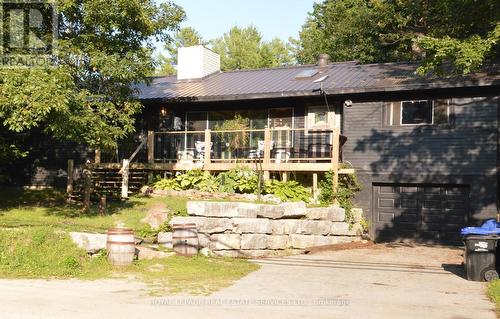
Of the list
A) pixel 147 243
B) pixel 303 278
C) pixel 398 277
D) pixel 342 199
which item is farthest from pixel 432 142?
pixel 147 243

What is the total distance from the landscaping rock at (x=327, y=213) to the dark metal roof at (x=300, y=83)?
3.95m

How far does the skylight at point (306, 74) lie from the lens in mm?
20389

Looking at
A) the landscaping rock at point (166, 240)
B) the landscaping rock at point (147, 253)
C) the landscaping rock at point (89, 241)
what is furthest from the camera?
the landscaping rock at point (166, 240)

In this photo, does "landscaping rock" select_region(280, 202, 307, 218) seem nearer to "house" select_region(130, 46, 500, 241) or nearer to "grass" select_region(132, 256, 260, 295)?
"house" select_region(130, 46, 500, 241)

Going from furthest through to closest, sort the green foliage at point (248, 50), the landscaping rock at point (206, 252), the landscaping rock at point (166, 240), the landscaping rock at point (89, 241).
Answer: the green foliage at point (248, 50) < the landscaping rock at point (206, 252) < the landscaping rock at point (166, 240) < the landscaping rock at point (89, 241)

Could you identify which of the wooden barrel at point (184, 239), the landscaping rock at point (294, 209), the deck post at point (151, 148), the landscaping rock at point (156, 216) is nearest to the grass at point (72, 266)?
the wooden barrel at point (184, 239)

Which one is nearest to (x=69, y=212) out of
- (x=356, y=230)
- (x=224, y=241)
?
(x=224, y=241)

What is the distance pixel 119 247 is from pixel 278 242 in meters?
5.16

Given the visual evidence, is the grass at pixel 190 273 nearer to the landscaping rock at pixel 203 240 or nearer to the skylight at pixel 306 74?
the landscaping rock at pixel 203 240

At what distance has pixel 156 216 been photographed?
48.5 feet

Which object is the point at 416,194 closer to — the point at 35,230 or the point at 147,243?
the point at 147,243

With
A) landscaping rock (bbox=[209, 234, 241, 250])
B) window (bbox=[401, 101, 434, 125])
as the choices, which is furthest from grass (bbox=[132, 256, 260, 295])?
window (bbox=[401, 101, 434, 125])

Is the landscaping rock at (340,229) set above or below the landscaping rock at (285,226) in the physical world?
below

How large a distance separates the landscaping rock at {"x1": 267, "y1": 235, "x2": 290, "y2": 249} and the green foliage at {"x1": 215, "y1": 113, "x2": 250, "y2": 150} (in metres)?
4.90
